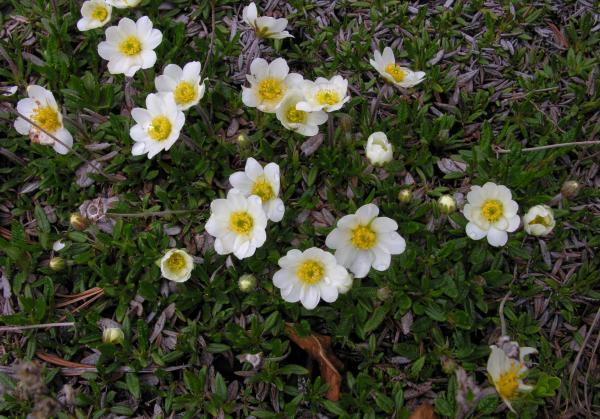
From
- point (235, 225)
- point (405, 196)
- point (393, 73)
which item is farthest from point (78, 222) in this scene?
point (393, 73)

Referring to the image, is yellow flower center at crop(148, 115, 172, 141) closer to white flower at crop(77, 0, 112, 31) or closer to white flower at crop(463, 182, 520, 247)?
white flower at crop(77, 0, 112, 31)

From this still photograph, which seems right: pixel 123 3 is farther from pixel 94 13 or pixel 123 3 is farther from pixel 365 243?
pixel 365 243

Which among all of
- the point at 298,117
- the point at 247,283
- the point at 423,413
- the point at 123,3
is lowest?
the point at 423,413

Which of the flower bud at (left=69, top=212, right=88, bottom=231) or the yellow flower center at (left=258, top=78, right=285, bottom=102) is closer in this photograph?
the flower bud at (left=69, top=212, right=88, bottom=231)

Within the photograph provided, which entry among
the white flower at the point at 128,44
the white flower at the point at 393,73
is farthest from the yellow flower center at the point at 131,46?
the white flower at the point at 393,73

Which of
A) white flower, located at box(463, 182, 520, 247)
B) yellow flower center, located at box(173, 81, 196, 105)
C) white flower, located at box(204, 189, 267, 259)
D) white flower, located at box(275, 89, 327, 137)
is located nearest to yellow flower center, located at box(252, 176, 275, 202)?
white flower, located at box(204, 189, 267, 259)

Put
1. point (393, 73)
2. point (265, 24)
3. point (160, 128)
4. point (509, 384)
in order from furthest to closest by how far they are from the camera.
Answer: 1. point (265, 24)
2. point (393, 73)
3. point (160, 128)
4. point (509, 384)

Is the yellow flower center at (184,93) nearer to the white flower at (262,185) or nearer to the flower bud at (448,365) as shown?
the white flower at (262,185)
